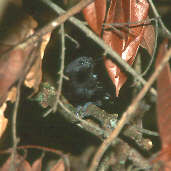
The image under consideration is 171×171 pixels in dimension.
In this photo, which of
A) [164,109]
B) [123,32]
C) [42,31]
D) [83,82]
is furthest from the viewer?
[83,82]

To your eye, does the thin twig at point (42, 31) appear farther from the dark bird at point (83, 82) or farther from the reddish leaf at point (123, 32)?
the dark bird at point (83, 82)

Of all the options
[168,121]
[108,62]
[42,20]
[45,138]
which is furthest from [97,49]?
[168,121]

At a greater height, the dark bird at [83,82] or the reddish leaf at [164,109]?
the dark bird at [83,82]

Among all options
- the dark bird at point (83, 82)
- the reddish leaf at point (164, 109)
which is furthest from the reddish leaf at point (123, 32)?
the dark bird at point (83, 82)

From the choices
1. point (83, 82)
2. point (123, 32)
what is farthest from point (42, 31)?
point (83, 82)

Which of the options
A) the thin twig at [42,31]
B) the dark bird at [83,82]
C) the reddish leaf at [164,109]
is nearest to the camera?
the reddish leaf at [164,109]

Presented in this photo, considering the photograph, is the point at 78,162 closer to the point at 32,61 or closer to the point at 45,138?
the point at 45,138

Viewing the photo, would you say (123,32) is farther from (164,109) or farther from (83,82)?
(83,82)

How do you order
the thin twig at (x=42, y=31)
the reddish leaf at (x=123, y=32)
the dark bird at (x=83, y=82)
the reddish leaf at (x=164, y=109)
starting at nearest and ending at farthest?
1. the reddish leaf at (x=164, y=109)
2. the thin twig at (x=42, y=31)
3. the reddish leaf at (x=123, y=32)
4. the dark bird at (x=83, y=82)
